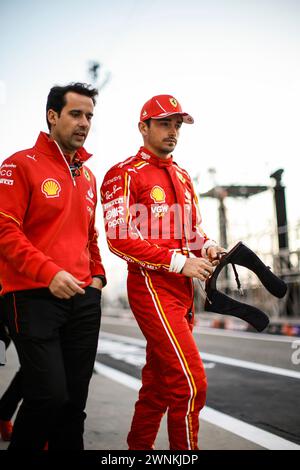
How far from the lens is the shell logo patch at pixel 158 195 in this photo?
3276 mm

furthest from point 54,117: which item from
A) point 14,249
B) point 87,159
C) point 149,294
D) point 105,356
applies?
point 105,356

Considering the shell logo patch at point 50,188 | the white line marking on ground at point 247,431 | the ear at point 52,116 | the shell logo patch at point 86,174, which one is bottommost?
the white line marking on ground at point 247,431

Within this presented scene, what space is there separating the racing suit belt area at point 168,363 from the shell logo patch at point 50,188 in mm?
749

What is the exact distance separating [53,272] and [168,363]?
917 millimetres

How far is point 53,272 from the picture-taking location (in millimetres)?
2428

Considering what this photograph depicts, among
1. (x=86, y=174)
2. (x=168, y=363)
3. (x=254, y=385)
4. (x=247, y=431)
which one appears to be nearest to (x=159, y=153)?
(x=86, y=174)

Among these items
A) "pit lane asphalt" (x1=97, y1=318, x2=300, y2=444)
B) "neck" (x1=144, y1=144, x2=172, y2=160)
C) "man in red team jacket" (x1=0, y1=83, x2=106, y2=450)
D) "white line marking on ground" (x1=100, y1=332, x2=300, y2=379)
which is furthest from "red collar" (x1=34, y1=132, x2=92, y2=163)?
"white line marking on ground" (x1=100, y1=332, x2=300, y2=379)

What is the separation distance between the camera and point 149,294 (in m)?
3.13

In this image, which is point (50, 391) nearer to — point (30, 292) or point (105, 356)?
point (30, 292)

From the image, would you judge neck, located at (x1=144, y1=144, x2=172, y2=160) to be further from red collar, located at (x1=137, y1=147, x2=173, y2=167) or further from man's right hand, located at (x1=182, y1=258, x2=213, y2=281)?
man's right hand, located at (x1=182, y1=258, x2=213, y2=281)

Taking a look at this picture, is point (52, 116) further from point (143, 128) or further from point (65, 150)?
point (143, 128)

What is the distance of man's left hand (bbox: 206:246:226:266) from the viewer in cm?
327

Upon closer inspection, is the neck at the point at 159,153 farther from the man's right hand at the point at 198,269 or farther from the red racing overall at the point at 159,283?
the man's right hand at the point at 198,269

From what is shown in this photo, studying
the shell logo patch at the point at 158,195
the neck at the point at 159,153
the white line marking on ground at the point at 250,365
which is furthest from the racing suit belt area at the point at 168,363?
the white line marking on ground at the point at 250,365
